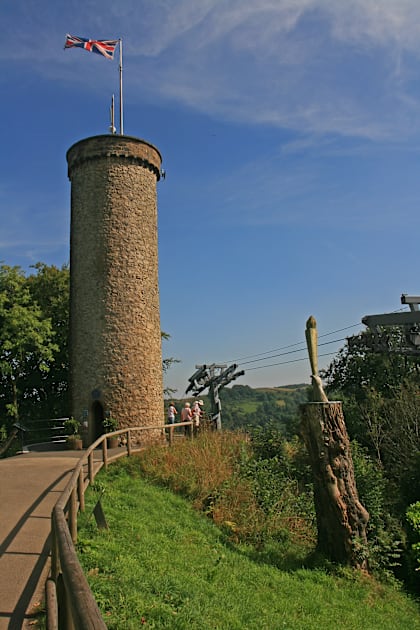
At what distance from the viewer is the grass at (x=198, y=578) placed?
5586 mm

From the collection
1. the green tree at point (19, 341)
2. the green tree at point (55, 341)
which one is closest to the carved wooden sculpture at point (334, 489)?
the green tree at point (19, 341)

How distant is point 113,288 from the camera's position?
65.8ft

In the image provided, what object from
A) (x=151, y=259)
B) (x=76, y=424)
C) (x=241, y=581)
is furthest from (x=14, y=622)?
(x=151, y=259)

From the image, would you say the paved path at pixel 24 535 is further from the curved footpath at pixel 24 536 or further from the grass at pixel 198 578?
the grass at pixel 198 578

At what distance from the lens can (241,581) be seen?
7398 mm

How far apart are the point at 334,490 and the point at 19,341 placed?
1546 cm

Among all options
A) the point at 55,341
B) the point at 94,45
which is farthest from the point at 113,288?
the point at 94,45

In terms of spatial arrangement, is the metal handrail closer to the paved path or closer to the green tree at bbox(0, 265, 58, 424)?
the paved path

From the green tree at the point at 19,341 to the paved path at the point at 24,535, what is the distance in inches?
369

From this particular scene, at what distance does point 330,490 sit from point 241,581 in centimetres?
269

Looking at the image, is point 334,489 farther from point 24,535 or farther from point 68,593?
point 68,593

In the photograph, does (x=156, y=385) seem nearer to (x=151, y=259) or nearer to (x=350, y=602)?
(x=151, y=259)

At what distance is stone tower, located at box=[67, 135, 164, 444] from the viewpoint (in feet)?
64.7

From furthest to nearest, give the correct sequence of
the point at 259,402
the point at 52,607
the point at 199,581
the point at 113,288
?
the point at 259,402 < the point at 113,288 < the point at 199,581 < the point at 52,607
